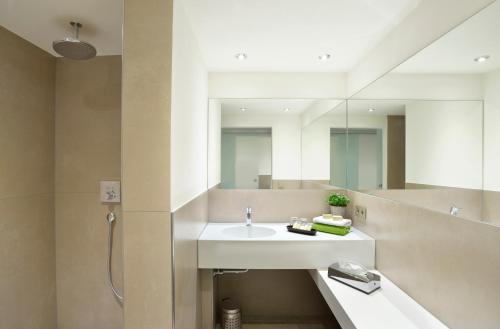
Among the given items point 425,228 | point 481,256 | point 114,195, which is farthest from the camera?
point 114,195

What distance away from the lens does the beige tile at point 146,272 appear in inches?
43.3

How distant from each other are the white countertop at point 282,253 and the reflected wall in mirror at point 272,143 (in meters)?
0.64

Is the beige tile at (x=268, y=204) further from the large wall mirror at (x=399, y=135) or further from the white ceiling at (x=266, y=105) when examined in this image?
the white ceiling at (x=266, y=105)

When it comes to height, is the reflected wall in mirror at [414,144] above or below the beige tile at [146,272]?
above

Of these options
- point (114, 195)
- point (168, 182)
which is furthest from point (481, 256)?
point (114, 195)

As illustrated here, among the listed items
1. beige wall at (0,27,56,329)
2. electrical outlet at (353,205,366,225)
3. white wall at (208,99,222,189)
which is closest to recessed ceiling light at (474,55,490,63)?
electrical outlet at (353,205,366,225)

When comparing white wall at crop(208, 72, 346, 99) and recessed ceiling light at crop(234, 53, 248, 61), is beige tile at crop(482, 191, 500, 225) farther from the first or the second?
recessed ceiling light at crop(234, 53, 248, 61)

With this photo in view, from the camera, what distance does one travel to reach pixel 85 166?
1710 mm

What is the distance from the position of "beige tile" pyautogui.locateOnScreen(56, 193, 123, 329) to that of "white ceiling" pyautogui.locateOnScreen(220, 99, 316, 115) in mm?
1245

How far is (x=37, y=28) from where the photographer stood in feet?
4.49

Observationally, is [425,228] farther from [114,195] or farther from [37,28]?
[37,28]

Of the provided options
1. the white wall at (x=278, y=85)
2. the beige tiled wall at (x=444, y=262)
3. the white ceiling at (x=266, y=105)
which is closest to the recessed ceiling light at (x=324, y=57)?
the white wall at (x=278, y=85)

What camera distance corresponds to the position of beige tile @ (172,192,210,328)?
1173mm

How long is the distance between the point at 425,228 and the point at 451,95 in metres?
0.63
